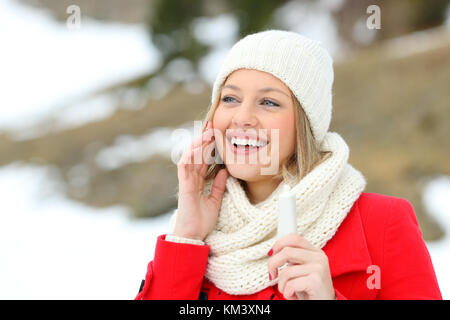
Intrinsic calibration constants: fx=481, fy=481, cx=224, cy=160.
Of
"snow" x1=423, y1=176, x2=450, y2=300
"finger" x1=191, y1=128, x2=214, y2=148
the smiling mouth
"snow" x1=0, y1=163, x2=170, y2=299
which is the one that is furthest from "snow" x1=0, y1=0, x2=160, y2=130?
the smiling mouth

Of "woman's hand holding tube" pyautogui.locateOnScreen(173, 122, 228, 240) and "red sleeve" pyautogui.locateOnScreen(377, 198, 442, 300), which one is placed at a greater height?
"woman's hand holding tube" pyautogui.locateOnScreen(173, 122, 228, 240)

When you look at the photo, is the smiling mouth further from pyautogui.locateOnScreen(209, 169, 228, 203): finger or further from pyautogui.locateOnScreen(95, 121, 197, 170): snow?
pyautogui.locateOnScreen(95, 121, 197, 170): snow

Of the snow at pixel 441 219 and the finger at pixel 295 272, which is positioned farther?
the snow at pixel 441 219

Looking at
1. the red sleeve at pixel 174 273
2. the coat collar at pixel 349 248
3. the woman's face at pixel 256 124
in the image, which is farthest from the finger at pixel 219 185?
the coat collar at pixel 349 248

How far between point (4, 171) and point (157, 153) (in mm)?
2728

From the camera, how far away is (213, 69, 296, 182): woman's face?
4.59 feet

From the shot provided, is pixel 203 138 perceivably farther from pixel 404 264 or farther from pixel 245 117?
pixel 404 264

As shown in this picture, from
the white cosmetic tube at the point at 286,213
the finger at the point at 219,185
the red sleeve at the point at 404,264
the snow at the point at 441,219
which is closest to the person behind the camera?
the white cosmetic tube at the point at 286,213

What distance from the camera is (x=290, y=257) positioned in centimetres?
105

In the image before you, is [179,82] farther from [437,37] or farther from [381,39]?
[437,37]

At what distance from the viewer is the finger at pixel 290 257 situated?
41.1 inches

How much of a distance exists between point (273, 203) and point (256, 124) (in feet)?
0.79

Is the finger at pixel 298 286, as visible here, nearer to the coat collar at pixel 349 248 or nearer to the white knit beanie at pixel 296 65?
the coat collar at pixel 349 248

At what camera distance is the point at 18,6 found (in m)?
9.61
